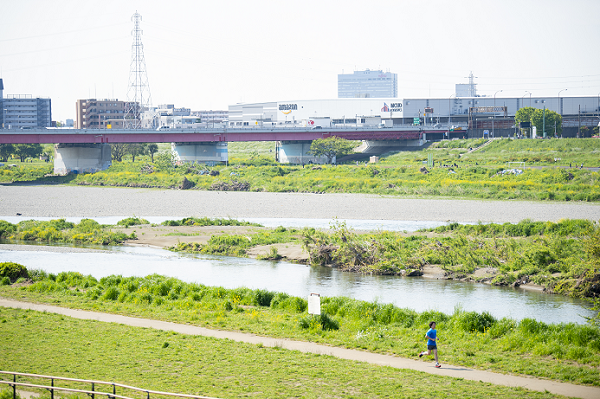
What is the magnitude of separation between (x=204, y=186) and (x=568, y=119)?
317 feet

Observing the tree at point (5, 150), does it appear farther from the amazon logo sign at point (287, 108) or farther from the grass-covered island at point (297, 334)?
the grass-covered island at point (297, 334)

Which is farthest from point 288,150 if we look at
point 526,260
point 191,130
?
point 526,260

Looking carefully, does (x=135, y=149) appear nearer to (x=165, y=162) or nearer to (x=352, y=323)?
(x=165, y=162)

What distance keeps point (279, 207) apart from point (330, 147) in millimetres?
51968

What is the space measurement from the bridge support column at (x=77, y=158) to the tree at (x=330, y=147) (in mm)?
43570

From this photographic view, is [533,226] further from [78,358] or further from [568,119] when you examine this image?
[568,119]

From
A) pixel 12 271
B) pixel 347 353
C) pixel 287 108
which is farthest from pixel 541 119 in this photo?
pixel 347 353

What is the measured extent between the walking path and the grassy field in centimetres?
5861

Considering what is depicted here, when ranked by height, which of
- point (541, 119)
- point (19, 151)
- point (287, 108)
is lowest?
point (19, 151)

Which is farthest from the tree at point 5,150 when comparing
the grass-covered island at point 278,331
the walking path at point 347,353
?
the walking path at point 347,353

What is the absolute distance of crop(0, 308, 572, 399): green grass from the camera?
1477cm

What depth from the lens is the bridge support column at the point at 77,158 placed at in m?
114

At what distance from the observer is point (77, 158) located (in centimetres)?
11456

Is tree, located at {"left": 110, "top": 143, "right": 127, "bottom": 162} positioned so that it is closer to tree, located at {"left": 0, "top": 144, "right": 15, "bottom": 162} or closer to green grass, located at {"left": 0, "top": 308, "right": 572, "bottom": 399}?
tree, located at {"left": 0, "top": 144, "right": 15, "bottom": 162}
